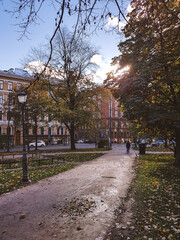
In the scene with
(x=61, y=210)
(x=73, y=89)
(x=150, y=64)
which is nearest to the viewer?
(x=61, y=210)

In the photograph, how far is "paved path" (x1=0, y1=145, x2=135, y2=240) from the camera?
3.97 metres

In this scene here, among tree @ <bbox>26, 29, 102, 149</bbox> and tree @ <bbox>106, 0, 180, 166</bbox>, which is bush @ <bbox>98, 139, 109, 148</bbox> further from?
tree @ <bbox>106, 0, 180, 166</bbox>

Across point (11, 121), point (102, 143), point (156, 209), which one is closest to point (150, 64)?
point (156, 209)

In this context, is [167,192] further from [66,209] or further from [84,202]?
[66,209]

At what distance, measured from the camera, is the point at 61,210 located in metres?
5.17

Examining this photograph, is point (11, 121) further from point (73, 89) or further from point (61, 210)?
point (61, 210)

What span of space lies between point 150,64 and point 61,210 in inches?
251

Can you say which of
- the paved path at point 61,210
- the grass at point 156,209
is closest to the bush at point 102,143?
the grass at point 156,209

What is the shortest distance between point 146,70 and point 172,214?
5441 mm

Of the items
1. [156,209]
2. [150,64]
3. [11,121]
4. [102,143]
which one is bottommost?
[156,209]

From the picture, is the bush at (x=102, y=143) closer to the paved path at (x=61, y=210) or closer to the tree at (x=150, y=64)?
the tree at (x=150, y=64)

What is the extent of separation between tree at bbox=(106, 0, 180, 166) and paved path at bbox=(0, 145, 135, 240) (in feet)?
9.94

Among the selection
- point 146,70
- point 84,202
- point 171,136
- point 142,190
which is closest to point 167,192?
point 142,190

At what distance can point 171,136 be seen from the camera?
13359 millimetres
